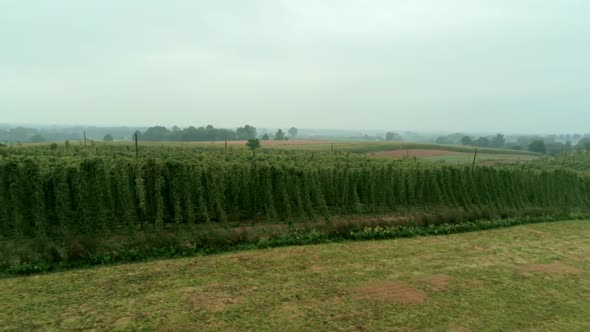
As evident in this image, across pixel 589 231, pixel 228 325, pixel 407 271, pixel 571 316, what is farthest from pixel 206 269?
pixel 589 231

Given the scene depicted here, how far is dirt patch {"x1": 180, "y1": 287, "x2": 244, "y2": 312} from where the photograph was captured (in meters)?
6.64

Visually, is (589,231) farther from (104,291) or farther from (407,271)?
(104,291)

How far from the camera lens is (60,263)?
8.31m

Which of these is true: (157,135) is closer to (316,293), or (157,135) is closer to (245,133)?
(245,133)

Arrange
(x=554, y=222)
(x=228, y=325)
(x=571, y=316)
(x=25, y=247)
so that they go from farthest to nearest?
1. (x=554, y=222)
2. (x=25, y=247)
3. (x=571, y=316)
4. (x=228, y=325)

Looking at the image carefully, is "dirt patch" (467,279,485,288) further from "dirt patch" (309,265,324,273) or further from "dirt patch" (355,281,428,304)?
"dirt patch" (309,265,324,273)

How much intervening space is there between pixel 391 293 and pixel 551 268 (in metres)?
5.19

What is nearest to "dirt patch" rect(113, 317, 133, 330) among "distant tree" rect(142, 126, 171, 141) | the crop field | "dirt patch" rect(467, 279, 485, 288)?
the crop field

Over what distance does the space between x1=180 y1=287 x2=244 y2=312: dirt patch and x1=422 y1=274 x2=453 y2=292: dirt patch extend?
4.33 meters

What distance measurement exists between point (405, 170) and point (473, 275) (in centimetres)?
792

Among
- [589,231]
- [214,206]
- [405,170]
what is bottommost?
[589,231]

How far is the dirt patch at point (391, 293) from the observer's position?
715cm

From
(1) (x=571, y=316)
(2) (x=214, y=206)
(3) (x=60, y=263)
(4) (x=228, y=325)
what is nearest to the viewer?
(4) (x=228, y=325)

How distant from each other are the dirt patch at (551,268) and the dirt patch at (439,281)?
2443mm
